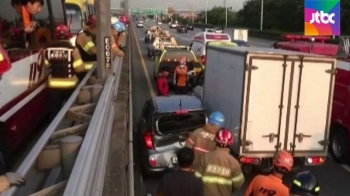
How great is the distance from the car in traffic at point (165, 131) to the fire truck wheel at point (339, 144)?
3201mm

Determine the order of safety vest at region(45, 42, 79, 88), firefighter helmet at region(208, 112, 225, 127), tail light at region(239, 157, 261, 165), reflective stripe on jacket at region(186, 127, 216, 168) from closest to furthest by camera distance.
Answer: reflective stripe on jacket at region(186, 127, 216, 168) < firefighter helmet at region(208, 112, 225, 127) < tail light at region(239, 157, 261, 165) < safety vest at region(45, 42, 79, 88)

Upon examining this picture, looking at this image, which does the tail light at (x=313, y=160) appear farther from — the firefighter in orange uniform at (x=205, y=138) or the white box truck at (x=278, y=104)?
the firefighter in orange uniform at (x=205, y=138)

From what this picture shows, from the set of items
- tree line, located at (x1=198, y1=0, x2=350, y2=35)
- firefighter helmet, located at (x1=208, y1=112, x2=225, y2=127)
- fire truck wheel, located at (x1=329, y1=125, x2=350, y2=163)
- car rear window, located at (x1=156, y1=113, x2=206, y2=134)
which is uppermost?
→ firefighter helmet, located at (x1=208, y1=112, x2=225, y2=127)

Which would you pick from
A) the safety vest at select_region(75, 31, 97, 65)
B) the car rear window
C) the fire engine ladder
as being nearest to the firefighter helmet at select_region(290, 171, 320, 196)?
the car rear window

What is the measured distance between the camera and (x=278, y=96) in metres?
8.81

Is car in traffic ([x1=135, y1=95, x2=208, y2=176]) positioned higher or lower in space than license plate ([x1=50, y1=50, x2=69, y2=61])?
lower

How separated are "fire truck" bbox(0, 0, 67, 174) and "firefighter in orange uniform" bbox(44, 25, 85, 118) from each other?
0.38 meters

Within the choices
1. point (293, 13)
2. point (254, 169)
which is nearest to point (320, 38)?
point (254, 169)

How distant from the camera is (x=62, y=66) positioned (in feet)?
30.1

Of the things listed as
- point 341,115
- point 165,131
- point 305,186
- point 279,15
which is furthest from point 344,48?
point 279,15

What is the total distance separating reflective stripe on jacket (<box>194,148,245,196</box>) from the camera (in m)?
6.07

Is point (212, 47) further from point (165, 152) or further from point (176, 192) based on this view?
point (176, 192)

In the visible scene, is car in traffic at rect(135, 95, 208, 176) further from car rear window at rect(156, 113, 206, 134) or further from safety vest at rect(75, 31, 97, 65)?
safety vest at rect(75, 31, 97, 65)

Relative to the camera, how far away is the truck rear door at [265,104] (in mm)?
8609
